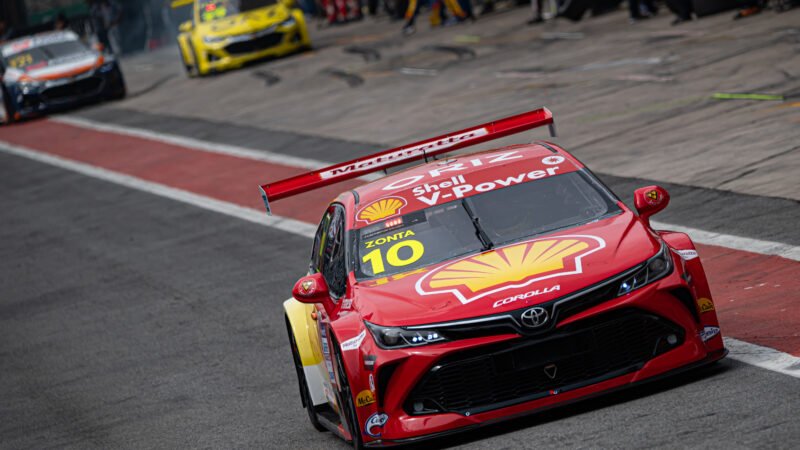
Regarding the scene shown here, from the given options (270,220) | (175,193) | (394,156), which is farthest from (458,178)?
(175,193)

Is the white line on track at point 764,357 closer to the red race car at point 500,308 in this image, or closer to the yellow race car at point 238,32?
the red race car at point 500,308

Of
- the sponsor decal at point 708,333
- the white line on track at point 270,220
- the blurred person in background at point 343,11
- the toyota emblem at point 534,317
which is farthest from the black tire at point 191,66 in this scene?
the toyota emblem at point 534,317

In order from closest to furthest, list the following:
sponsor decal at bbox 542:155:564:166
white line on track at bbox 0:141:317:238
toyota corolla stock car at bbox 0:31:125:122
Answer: sponsor decal at bbox 542:155:564:166
white line on track at bbox 0:141:317:238
toyota corolla stock car at bbox 0:31:125:122

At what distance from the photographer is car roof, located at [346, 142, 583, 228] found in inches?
345

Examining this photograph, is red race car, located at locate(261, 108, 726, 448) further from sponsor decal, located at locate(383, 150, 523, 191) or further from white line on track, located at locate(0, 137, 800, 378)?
white line on track, located at locate(0, 137, 800, 378)

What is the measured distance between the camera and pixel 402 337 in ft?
24.5

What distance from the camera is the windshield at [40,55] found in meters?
35.2

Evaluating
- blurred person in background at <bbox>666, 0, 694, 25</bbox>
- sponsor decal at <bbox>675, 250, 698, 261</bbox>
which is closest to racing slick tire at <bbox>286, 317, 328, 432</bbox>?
sponsor decal at <bbox>675, 250, 698, 261</bbox>

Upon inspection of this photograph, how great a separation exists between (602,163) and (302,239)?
3.76 meters

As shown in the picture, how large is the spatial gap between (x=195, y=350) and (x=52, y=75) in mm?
23610

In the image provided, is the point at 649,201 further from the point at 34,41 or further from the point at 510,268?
the point at 34,41

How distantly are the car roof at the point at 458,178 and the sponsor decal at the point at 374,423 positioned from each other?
1.57m

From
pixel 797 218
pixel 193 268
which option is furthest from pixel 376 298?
pixel 193 268

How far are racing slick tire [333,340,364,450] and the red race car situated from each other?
1 cm
